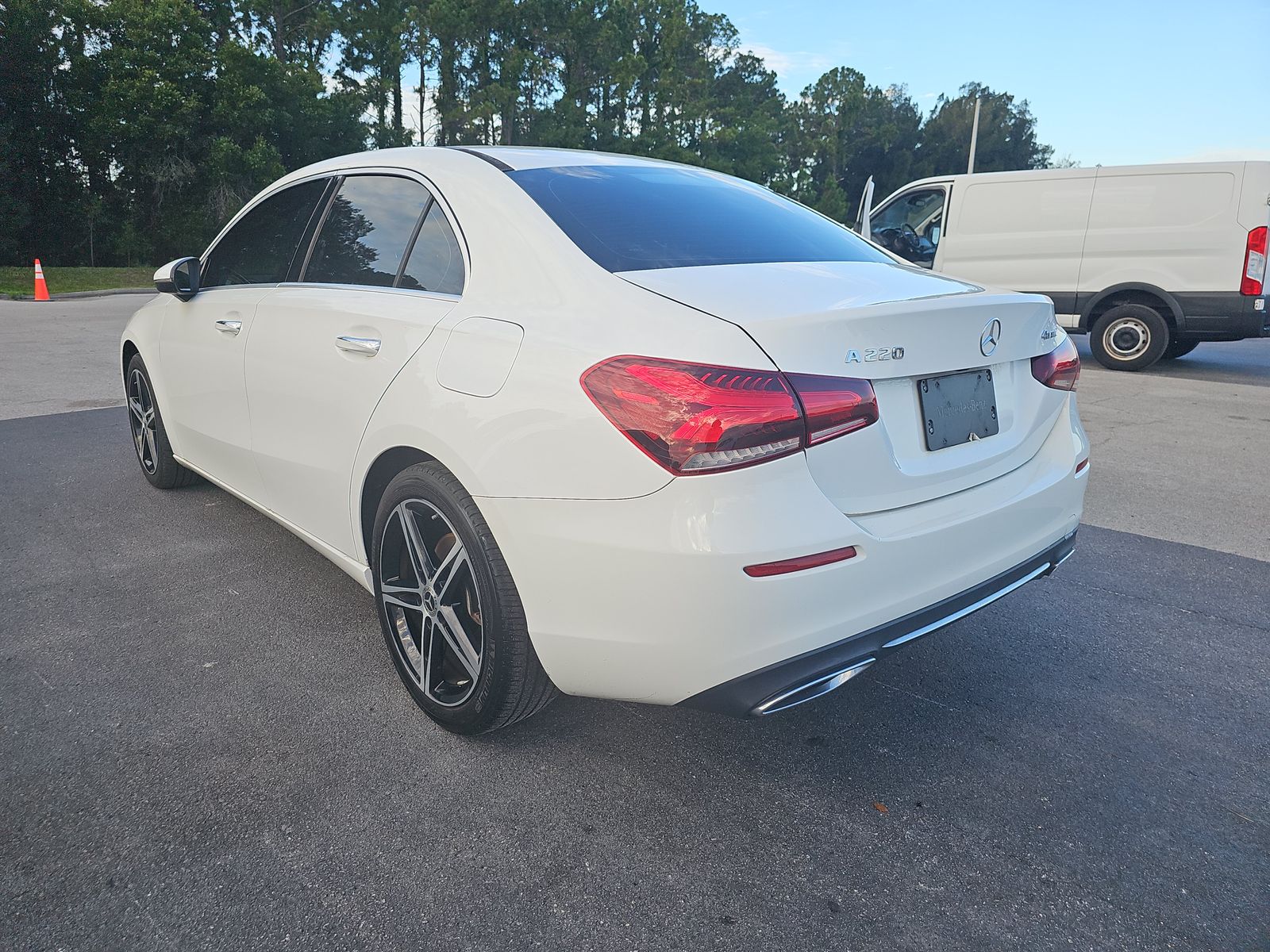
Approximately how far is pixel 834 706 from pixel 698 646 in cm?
99

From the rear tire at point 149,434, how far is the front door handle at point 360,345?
2163 mm

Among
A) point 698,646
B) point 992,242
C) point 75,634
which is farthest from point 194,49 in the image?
point 698,646

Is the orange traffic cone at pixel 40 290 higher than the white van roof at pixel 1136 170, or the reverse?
the white van roof at pixel 1136 170

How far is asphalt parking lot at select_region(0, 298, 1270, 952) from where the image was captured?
1.86m

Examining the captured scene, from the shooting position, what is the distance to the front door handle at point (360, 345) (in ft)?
8.51

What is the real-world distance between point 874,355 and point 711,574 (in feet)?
2.01

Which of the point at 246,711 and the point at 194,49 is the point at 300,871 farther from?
the point at 194,49

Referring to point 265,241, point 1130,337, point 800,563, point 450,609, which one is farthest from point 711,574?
point 1130,337

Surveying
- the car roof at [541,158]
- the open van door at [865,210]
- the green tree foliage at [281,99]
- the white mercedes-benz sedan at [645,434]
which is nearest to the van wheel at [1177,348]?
the open van door at [865,210]

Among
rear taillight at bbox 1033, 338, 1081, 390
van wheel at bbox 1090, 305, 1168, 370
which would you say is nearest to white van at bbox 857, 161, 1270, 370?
van wheel at bbox 1090, 305, 1168, 370

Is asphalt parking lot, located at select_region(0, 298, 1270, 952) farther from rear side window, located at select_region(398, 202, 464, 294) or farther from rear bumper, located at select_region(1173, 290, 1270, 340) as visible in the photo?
rear bumper, located at select_region(1173, 290, 1270, 340)

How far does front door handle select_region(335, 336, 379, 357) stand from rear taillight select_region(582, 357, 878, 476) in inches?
38.8

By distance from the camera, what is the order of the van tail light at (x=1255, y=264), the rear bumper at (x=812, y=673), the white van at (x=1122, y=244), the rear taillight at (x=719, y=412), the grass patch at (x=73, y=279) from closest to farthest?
the rear taillight at (x=719, y=412), the rear bumper at (x=812, y=673), the van tail light at (x=1255, y=264), the white van at (x=1122, y=244), the grass patch at (x=73, y=279)

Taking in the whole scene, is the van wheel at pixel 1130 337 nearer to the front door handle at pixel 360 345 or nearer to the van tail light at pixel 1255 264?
the van tail light at pixel 1255 264
